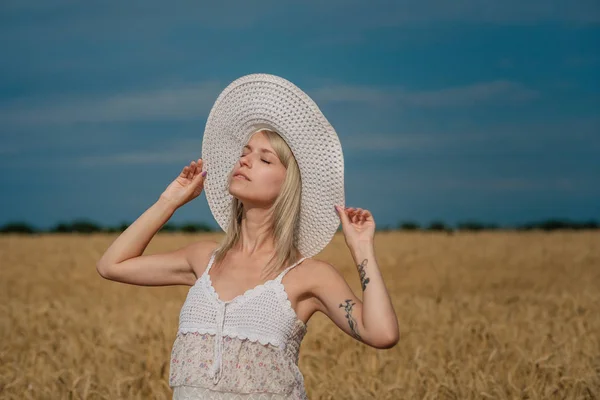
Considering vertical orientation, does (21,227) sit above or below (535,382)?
below

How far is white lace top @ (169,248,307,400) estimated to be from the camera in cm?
338

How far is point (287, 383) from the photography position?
11.2 ft

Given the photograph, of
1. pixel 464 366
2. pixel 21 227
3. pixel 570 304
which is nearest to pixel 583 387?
pixel 464 366

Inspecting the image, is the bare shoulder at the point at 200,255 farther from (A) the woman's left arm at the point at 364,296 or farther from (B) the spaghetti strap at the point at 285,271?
(A) the woman's left arm at the point at 364,296

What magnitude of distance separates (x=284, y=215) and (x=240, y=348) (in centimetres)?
61

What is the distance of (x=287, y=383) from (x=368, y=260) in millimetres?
599

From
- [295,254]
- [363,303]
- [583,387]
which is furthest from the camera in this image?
[583,387]

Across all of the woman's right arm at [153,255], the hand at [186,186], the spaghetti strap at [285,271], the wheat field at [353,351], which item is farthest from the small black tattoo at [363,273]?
the wheat field at [353,351]

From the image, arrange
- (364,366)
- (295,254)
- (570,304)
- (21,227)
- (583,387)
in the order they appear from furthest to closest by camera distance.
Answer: (21,227) < (570,304) < (364,366) < (583,387) < (295,254)

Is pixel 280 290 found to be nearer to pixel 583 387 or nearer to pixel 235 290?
pixel 235 290

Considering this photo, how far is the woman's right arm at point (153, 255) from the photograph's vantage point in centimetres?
388

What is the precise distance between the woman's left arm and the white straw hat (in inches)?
7.8

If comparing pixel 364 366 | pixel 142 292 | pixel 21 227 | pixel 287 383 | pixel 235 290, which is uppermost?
pixel 235 290

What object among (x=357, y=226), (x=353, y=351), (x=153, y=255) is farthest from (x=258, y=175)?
(x=353, y=351)
